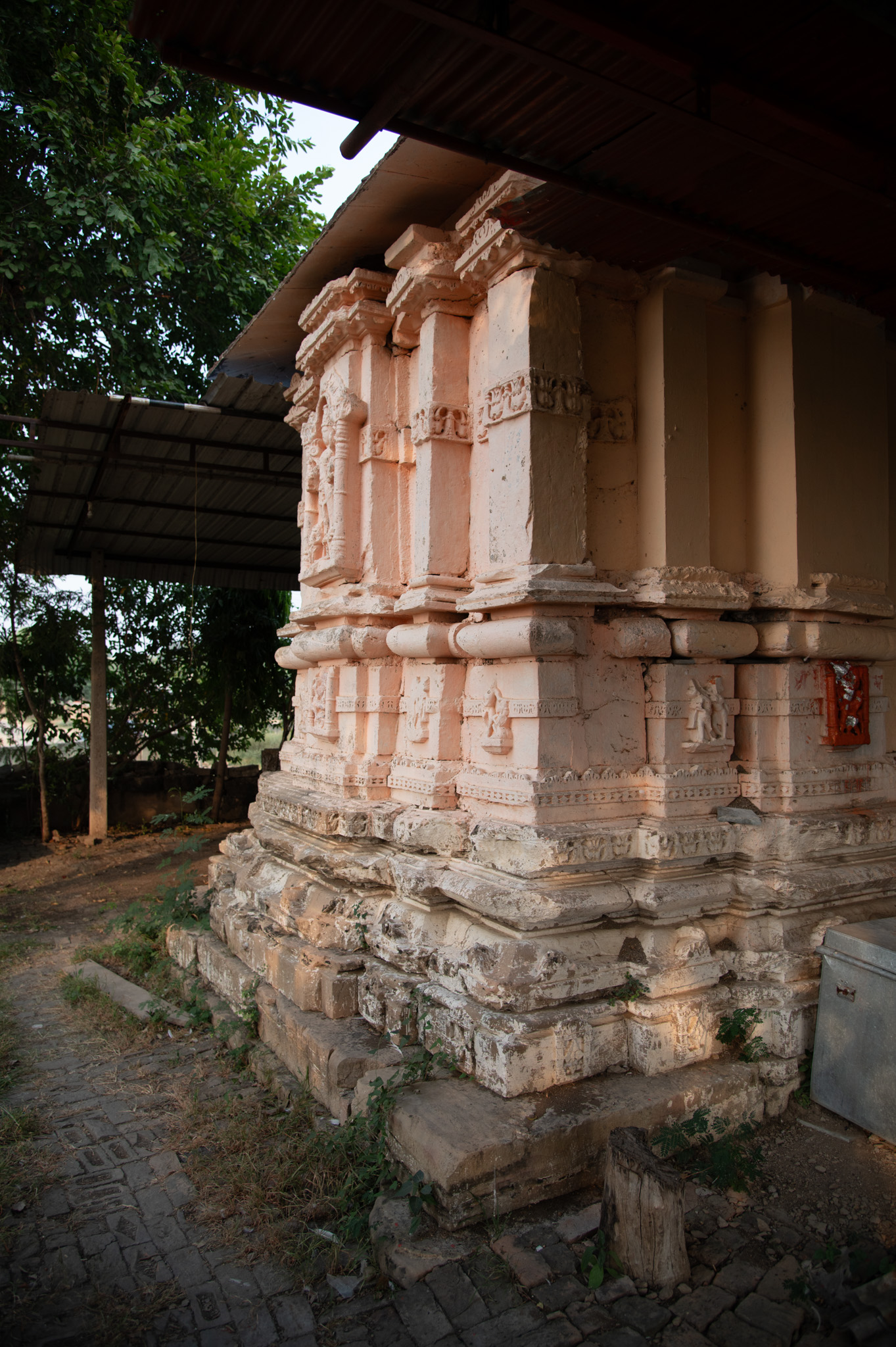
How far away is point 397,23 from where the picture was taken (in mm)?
2227

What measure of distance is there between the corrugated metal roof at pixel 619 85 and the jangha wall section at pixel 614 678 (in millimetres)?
945

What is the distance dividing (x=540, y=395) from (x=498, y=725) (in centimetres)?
151

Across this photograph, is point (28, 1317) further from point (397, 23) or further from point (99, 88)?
point (99, 88)

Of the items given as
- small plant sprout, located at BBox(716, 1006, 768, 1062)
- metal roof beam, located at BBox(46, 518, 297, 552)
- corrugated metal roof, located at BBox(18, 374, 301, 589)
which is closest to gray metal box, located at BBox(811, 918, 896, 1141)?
small plant sprout, located at BBox(716, 1006, 768, 1062)

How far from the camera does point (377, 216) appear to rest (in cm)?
466

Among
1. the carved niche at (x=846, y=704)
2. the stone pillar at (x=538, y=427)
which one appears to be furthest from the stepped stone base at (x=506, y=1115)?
the stone pillar at (x=538, y=427)

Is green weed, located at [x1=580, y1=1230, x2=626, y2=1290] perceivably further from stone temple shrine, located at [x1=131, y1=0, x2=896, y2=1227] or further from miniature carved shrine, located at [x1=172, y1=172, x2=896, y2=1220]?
miniature carved shrine, located at [x1=172, y1=172, x2=896, y2=1220]

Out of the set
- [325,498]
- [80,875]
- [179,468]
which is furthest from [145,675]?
[325,498]

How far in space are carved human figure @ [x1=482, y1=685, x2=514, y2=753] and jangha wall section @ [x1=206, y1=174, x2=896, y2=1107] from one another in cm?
2

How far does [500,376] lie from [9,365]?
10.1m

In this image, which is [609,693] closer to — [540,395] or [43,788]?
[540,395]

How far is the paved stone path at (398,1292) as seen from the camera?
249 centimetres

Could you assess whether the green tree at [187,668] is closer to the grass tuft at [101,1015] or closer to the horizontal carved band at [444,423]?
the grass tuft at [101,1015]

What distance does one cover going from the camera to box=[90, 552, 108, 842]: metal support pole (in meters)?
11.2
